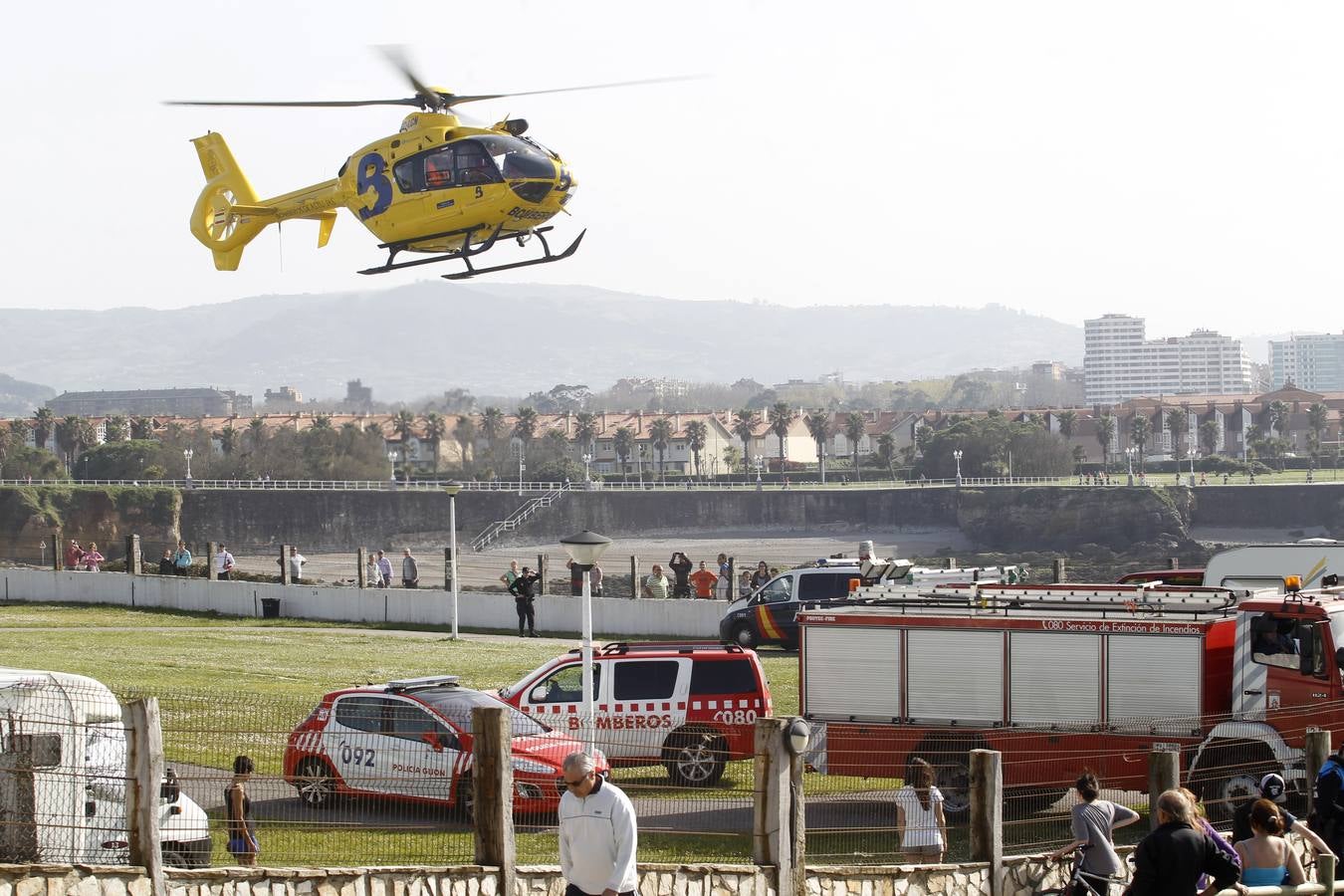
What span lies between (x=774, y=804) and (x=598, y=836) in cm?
216

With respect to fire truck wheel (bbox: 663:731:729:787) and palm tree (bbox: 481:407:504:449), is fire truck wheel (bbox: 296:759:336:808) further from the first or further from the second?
palm tree (bbox: 481:407:504:449)

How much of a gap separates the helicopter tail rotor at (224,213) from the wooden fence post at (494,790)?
21.0 metres

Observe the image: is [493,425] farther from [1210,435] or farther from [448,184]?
[448,184]

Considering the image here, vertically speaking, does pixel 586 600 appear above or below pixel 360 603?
above

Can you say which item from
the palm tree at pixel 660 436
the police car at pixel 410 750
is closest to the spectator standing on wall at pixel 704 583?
the police car at pixel 410 750

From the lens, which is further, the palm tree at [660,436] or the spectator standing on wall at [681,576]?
the palm tree at [660,436]

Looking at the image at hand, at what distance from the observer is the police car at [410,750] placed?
12.6m

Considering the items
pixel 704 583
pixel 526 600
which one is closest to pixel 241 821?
pixel 526 600

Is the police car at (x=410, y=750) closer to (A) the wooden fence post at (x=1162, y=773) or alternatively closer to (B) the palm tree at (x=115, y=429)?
(A) the wooden fence post at (x=1162, y=773)

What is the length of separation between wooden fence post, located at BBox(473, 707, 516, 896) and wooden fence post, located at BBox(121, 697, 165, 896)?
1.95 m

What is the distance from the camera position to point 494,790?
10.7m

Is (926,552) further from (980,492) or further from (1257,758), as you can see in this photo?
(1257,758)

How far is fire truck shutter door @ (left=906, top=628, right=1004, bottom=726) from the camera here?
53.6 ft

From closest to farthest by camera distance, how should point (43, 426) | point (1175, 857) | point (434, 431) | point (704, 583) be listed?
point (1175, 857)
point (704, 583)
point (43, 426)
point (434, 431)
